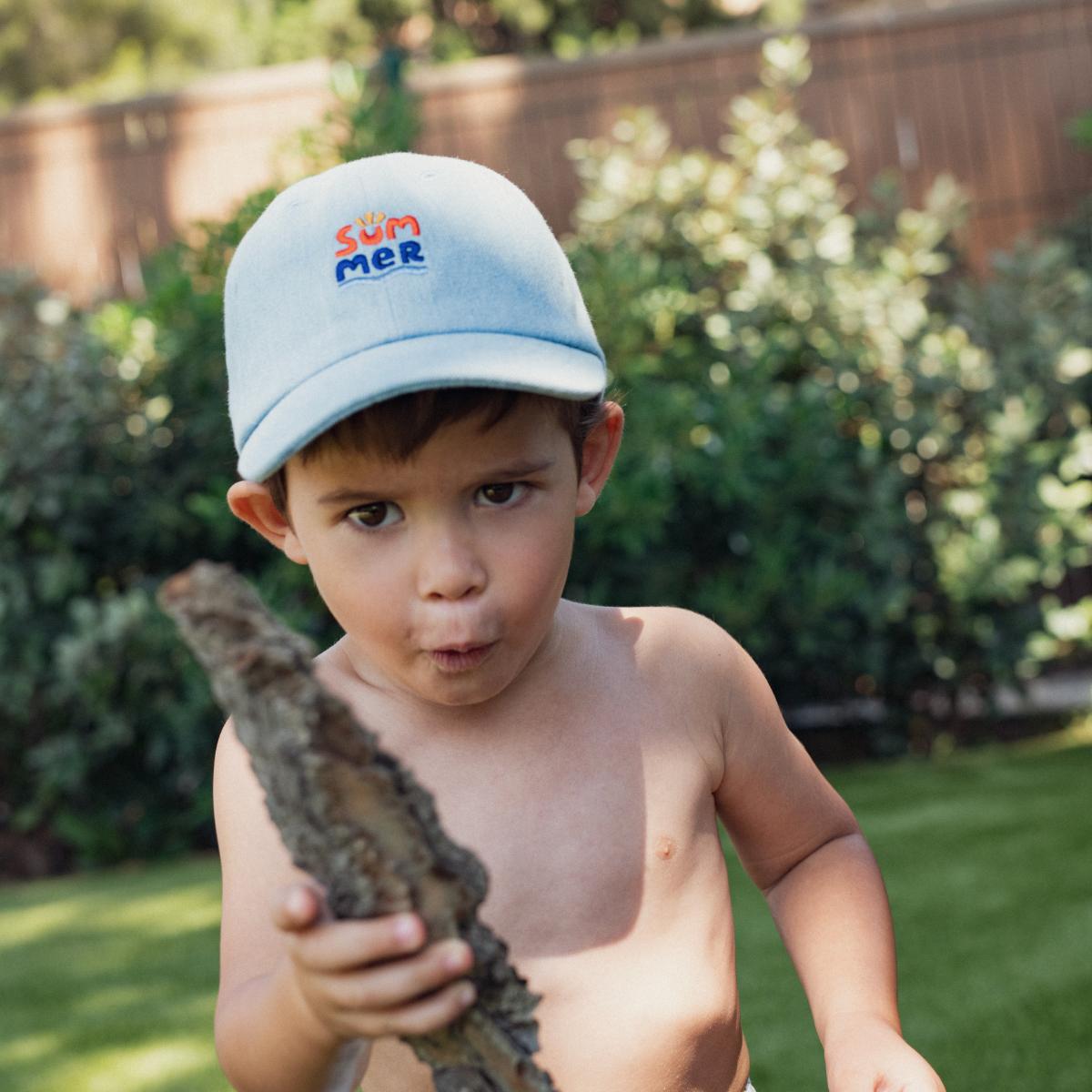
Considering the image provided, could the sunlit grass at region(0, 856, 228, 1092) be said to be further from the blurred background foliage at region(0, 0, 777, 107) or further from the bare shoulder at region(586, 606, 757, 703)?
the blurred background foliage at region(0, 0, 777, 107)

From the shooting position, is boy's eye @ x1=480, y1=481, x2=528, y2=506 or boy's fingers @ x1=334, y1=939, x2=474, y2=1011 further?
boy's eye @ x1=480, y1=481, x2=528, y2=506

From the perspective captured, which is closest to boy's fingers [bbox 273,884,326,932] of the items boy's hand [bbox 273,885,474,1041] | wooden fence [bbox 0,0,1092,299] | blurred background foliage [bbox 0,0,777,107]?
boy's hand [bbox 273,885,474,1041]

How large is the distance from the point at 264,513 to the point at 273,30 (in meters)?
19.2

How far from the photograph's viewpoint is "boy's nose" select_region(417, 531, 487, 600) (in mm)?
1520

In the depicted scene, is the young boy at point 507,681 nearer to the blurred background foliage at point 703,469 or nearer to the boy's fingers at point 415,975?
the boy's fingers at point 415,975

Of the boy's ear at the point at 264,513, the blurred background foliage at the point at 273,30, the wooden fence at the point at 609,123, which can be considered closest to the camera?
the boy's ear at the point at 264,513

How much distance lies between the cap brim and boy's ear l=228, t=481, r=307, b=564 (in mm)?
165

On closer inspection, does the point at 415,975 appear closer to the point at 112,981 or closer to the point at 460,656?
the point at 460,656

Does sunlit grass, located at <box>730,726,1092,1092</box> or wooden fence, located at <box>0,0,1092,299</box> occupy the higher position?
wooden fence, located at <box>0,0,1092,299</box>

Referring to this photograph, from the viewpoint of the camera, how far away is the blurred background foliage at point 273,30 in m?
19.7

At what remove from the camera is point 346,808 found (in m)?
1.06

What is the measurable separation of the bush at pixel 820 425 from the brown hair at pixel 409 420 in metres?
3.86

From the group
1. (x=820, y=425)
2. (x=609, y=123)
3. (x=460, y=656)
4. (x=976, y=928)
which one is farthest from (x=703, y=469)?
(x=460, y=656)

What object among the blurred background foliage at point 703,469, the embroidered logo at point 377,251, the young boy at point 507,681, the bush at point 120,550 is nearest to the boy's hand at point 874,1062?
the young boy at point 507,681
